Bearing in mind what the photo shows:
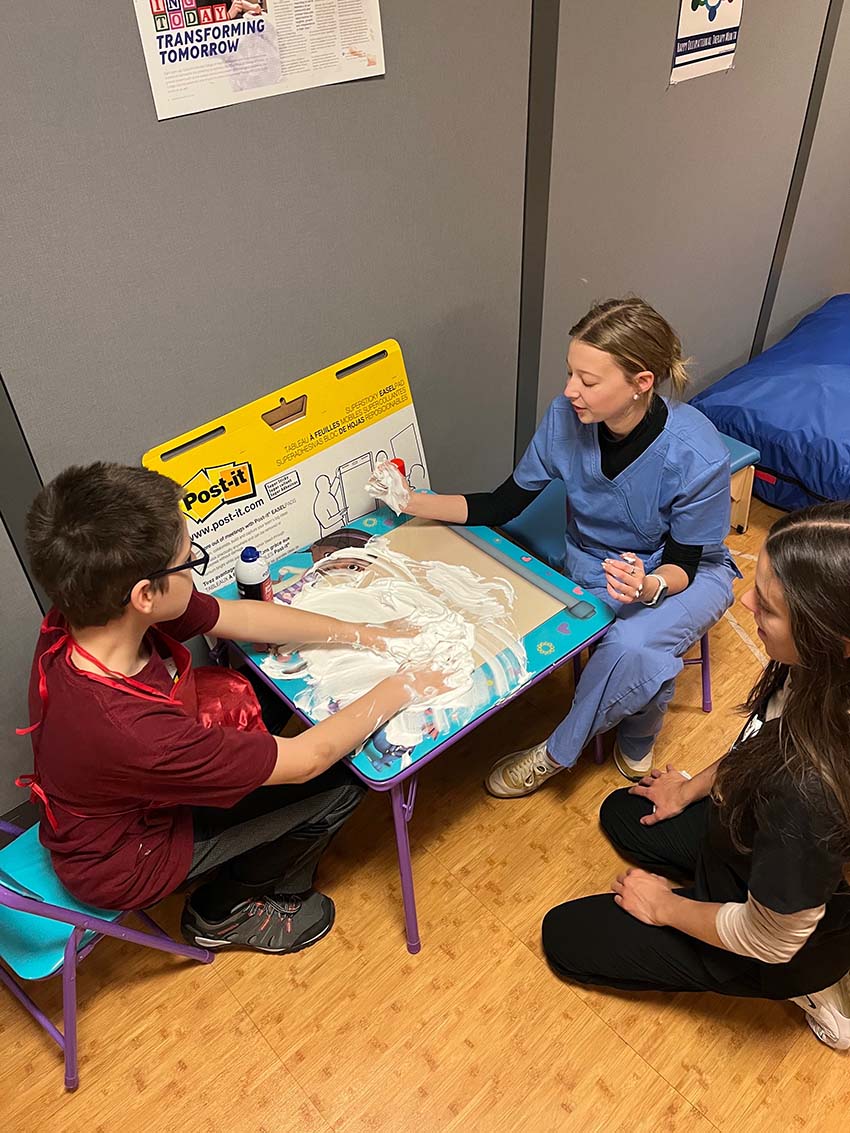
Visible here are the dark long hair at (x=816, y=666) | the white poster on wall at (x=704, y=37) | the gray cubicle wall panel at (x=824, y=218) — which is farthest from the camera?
the gray cubicle wall panel at (x=824, y=218)

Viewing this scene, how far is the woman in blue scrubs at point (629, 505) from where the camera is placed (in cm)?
173

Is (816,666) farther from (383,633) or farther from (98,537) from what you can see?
(98,537)

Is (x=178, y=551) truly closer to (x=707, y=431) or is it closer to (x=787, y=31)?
(x=707, y=431)

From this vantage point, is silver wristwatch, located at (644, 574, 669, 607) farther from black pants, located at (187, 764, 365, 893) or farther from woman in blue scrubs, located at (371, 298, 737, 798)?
black pants, located at (187, 764, 365, 893)

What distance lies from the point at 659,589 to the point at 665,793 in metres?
0.46

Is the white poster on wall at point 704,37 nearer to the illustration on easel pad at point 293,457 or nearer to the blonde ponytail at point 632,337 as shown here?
the blonde ponytail at point 632,337

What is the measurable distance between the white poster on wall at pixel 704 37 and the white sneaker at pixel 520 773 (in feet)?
5.70

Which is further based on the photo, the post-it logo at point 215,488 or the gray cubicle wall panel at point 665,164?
the gray cubicle wall panel at point 665,164

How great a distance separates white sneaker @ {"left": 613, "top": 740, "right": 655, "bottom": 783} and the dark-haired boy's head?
1306 millimetres

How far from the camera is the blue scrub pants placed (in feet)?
5.85

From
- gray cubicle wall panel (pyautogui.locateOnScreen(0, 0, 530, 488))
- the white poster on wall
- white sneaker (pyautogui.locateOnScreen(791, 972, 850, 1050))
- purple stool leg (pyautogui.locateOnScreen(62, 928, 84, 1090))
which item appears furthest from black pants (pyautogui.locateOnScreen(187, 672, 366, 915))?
the white poster on wall

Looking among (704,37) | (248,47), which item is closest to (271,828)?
(248,47)

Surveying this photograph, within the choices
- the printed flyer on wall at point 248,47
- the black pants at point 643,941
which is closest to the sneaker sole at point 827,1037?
the black pants at point 643,941

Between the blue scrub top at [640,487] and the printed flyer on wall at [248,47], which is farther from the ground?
the printed flyer on wall at [248,47]
